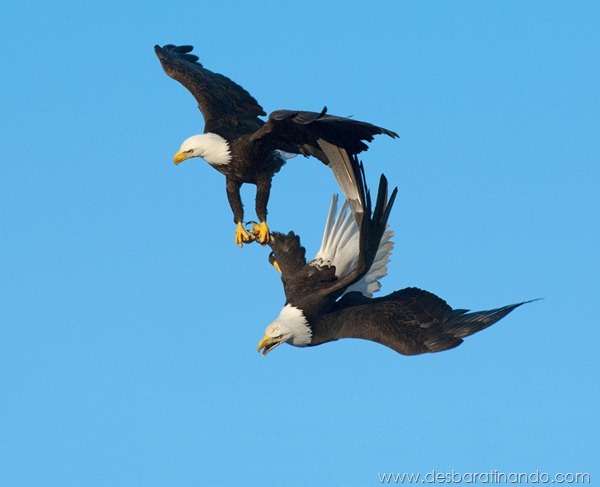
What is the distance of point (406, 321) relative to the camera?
49.5ft

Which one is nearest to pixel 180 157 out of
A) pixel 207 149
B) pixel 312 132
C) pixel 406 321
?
pixel 207 149

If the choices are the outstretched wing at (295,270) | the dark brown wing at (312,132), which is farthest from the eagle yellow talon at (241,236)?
the dark brown wing at (312,132)

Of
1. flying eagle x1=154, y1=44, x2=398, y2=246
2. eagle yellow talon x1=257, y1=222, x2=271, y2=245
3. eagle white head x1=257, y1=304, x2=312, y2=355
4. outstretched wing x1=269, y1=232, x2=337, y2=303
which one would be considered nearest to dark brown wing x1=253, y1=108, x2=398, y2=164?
flying eagle x1=154, y1=44, x2=398, y2=246

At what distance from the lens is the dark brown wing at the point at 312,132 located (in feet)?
43.7

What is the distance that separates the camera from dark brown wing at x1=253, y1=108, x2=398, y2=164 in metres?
13.3

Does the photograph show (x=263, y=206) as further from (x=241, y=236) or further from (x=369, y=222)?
(x=369, y=222)

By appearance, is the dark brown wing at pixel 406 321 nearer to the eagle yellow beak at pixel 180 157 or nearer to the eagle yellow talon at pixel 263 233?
the eagle yellow talon at pixel 263 233

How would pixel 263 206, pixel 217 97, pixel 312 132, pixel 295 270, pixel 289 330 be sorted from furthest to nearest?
1. pixel 217 97
2. pixel 295 270
3. pixel 263 206
4. pixel 289 330
5. pixel 312 132

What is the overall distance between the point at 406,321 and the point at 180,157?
2.56 metres

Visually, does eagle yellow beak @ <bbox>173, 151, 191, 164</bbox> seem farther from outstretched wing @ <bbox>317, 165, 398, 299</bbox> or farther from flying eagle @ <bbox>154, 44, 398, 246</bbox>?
outstretched wing @ <bbox>317, 165, 398, 299</bbox>

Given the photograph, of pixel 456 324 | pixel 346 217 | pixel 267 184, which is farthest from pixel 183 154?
pixel 456 324

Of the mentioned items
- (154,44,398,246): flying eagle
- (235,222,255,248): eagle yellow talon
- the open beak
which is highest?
(154,44,398,246): flying eagle

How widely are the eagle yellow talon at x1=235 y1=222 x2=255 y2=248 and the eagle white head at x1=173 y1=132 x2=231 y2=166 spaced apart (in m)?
0.70

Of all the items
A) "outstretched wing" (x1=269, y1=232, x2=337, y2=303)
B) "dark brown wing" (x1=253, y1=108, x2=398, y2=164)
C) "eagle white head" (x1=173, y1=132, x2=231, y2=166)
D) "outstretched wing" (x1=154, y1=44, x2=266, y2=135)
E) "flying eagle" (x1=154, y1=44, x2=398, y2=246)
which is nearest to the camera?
"dark brown wing" (x1=253, y1=108, x2=398, y2=164)
